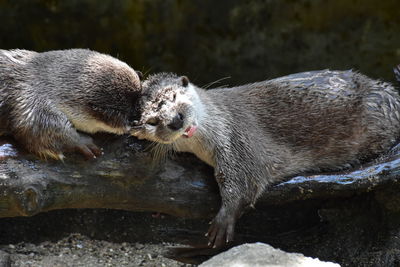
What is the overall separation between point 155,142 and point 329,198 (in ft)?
3.75

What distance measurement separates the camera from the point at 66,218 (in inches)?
160

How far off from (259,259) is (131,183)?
35.7 inches

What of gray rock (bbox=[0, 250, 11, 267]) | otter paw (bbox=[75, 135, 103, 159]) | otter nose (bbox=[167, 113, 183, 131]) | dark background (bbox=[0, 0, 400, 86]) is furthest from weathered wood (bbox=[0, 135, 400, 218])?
dark background (bbox=[0, 0, 400, 86])

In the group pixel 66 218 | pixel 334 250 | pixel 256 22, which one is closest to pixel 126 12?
pixel 256 22

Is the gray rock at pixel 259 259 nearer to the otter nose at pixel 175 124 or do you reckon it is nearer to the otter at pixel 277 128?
the otter at pixel 277 128

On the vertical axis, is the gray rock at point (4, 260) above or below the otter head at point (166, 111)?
below

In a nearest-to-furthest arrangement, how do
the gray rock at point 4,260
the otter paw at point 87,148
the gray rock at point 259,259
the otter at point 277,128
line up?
1. the gray rock at point 259,259
2. the otter paw at point 87,148
3. the otter at point 277,128
4. the gray rock at point 4,260

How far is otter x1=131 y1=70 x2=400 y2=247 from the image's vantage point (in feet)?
11.1

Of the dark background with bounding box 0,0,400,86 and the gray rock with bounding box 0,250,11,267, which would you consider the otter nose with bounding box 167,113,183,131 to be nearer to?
the gray rock with bounding box 0,250,11,267

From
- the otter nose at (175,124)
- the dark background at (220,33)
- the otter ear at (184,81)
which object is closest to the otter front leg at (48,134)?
the otter nose at (175,124)

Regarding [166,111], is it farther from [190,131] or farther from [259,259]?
[259,259]

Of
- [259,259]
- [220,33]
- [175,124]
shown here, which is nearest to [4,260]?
[175,124]

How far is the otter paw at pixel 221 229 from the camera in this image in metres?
→ 3.31

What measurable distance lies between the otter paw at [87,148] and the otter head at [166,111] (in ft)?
0.74
